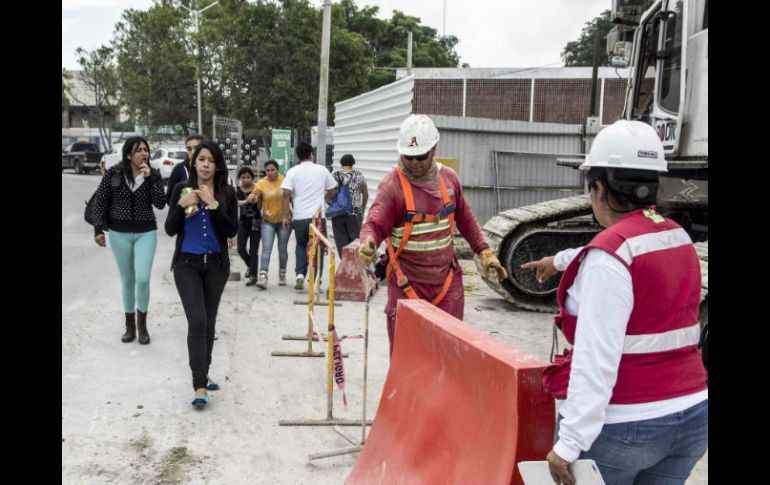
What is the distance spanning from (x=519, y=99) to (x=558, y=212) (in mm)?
28698

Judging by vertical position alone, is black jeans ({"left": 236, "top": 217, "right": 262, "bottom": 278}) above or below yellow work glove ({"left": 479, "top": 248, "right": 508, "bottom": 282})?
below

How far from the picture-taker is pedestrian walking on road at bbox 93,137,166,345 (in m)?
7.48

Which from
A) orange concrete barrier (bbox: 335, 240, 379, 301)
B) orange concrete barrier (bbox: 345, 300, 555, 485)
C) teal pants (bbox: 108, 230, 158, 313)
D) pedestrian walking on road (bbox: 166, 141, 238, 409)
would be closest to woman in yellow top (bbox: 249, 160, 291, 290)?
orange concrete barrier (bbox: 335, 240, 379, 301)

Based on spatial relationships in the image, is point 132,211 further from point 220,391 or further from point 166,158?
point 166,158

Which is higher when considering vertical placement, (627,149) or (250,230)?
(627,149)

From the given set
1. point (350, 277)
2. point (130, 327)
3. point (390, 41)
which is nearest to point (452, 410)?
point (130, 327)

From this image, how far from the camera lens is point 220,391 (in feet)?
20.9

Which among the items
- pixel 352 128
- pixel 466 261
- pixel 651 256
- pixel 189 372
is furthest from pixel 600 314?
pixel 352 128

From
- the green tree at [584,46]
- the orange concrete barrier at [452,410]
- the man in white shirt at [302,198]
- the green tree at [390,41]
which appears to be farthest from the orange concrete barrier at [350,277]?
the green tree at [584,46]

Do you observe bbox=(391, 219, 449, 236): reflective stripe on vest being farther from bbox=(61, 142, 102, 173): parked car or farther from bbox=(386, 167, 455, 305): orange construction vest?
bbox=(61, 142, 102, 173): parked car

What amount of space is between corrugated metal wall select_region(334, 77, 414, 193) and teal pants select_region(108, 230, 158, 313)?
706 centimetres

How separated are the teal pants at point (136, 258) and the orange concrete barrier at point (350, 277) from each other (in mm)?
Answer: 3270

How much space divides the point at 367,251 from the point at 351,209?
266 inches

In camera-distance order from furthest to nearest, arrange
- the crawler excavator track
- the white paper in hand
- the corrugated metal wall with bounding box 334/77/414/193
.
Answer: the corrugated metal wall with bounding box 334/77/414/193
the crawler excavator track
the white paper in hand
